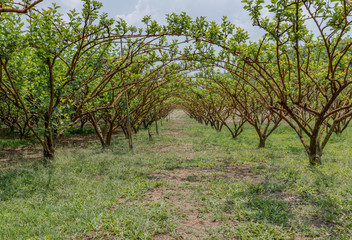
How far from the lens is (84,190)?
5.15 meters

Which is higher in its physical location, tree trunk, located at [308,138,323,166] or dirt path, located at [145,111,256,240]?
tree trunk, located at [308,138,323,166]

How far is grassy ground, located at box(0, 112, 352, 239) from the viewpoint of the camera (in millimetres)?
3500

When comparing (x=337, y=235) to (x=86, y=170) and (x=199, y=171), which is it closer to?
(x=199, y=171)

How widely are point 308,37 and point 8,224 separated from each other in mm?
7875

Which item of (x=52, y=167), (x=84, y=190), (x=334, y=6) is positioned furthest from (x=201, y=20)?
(x=52, y=167)

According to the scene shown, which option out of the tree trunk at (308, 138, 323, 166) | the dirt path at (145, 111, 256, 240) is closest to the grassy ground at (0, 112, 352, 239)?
the dirt path at (145, 111, 256, 240)

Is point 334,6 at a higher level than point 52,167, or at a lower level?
higher

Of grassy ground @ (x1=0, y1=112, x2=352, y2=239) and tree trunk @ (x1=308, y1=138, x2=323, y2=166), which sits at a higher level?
tree trunk @ (x1=308, y1=138, x2=323, y2=166)

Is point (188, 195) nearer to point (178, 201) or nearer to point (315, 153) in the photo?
point (178, 201)

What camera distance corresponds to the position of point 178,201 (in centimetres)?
471

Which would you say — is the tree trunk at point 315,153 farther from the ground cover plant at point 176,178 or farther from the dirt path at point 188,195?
the dirt path at point 188,195

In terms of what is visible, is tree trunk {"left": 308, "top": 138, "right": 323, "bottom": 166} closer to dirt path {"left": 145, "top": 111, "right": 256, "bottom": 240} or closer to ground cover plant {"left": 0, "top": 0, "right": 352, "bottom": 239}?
ground cover plant {"left": 0, "top": 0, "right": 352, "bottom": 239}

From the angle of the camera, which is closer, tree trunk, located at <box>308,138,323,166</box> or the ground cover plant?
the ground cover plant

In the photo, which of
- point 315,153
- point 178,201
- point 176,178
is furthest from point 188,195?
point 315,153
